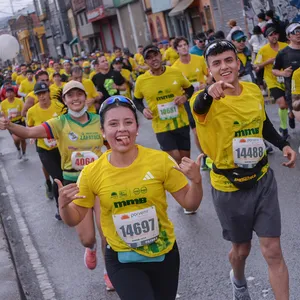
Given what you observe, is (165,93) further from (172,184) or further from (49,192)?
(172,184)

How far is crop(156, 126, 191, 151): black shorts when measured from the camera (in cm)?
855

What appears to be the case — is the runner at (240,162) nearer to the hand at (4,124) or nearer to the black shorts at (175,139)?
the hand at (4,124)

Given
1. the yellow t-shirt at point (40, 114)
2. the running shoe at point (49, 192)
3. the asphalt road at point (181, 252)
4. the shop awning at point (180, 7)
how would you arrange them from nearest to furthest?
the asphalt road at point (181, 252) < the yellow t-shirt at point (40, 114) < the running shoe at point (49, 192) < the shop awning at point (180, 7)

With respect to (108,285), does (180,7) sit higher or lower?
higher

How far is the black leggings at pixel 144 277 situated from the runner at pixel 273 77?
6780mm

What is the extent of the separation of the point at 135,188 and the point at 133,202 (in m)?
0.09

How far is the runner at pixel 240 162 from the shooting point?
448 centimetres

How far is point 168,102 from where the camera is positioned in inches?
336

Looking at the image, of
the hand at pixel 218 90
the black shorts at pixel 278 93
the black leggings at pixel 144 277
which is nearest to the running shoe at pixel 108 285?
the black leggings at pixel 144 277

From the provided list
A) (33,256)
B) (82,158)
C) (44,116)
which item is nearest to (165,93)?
(44,116)

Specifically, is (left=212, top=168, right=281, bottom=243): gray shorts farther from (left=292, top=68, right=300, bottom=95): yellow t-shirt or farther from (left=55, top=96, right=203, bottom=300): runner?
(left=292, top=68, right=300, bottom=95): yellow t-shirt

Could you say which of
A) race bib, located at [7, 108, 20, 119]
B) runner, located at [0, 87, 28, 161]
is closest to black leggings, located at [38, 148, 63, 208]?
runner, located at [0, 87, 28, 161]

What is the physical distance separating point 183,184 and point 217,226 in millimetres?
3373

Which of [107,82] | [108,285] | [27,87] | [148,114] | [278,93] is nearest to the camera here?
[108,285]
